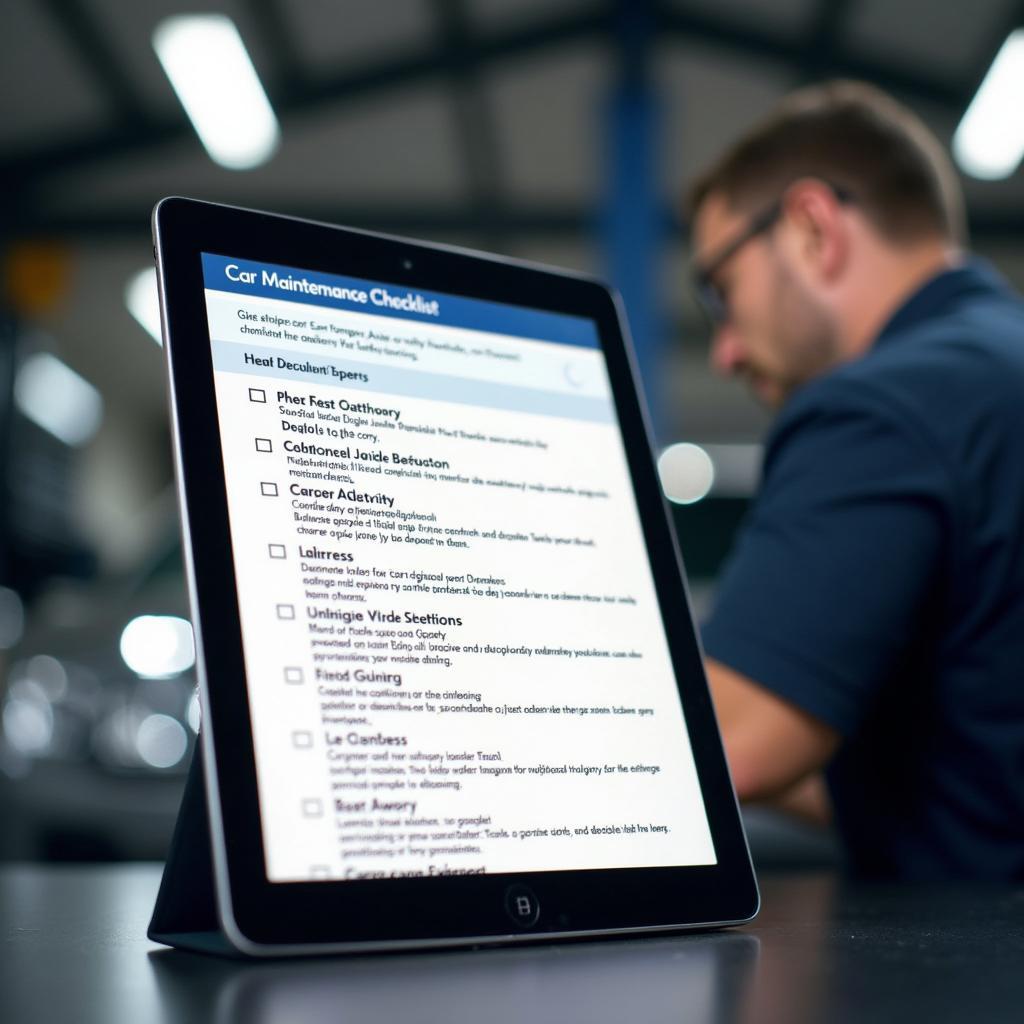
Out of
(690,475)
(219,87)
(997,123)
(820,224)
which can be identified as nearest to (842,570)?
(820,224)

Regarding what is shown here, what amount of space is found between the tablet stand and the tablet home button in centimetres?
13

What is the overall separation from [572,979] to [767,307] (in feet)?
4.34

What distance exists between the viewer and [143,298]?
8383 millimetres

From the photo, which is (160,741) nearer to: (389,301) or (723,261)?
(723,261)

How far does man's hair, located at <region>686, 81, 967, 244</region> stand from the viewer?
5.04 ft

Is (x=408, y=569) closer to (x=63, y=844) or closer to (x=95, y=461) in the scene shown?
(x=63, y=844)

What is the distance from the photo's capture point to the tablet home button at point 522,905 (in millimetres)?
574

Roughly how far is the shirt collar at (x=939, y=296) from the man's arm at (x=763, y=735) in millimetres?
536

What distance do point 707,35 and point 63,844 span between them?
4547 mm

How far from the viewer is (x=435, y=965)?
20.5 inches

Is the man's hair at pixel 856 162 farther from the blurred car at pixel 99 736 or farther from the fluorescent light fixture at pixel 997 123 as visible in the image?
the fluorescent light fixture at pixel 997 123

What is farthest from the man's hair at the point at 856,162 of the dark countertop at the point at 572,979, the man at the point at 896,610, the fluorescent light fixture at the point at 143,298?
the fluorescent light fixture at the point at 143,298

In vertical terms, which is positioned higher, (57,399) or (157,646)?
(57,399)

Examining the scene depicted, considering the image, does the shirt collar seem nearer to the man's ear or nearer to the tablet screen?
the man's ear
